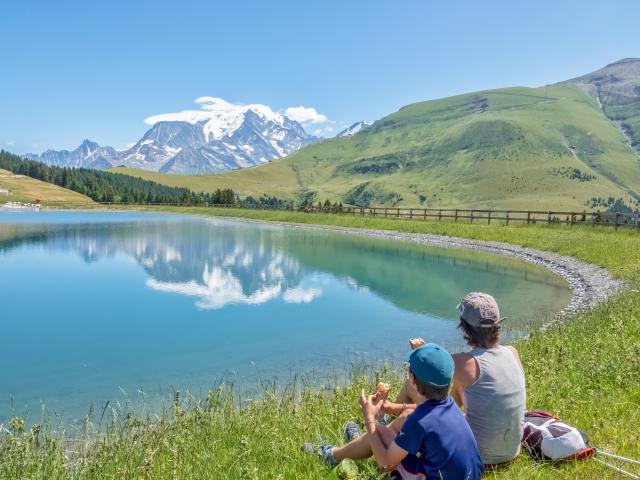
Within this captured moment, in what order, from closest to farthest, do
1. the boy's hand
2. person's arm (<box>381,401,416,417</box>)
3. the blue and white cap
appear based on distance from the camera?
1. the blue and white cap
2. the boy's hand
3. person's arm (<box>381,401,416,417</box>)

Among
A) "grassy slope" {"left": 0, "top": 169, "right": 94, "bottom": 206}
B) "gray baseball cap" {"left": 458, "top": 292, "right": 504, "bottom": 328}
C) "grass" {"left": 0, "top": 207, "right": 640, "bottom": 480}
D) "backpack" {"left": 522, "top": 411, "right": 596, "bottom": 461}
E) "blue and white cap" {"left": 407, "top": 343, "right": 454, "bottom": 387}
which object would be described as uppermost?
"grassy slope" {"left": 0, "top": 169, "right": 94, "bottom": 206}

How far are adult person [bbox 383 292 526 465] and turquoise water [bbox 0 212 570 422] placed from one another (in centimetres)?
868

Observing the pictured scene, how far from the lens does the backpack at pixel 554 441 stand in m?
5.67

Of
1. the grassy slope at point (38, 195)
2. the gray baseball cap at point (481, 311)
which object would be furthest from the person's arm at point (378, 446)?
the grassy slope at point (38, 195)

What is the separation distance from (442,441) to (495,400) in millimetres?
1160

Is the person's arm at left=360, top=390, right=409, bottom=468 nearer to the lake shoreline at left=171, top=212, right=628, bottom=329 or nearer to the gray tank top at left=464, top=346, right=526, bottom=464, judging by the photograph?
the gray tank top at left=464, top=346, right=526, bottom=464

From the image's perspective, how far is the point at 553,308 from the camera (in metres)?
21.5

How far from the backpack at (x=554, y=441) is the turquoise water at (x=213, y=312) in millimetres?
8175

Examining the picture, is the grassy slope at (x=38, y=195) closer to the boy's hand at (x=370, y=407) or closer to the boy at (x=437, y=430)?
the boy's hand at (x=370, y=407)

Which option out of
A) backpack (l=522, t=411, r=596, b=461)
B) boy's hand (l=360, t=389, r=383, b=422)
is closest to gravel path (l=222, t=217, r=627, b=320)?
backpack (l=522, t=411, r=596, b=461)

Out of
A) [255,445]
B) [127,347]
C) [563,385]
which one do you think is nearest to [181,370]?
[127,347]

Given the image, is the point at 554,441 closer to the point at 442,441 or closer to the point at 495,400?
the point at 495,400

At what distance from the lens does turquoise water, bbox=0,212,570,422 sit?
13914 mm

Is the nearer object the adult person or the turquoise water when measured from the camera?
the adult person
